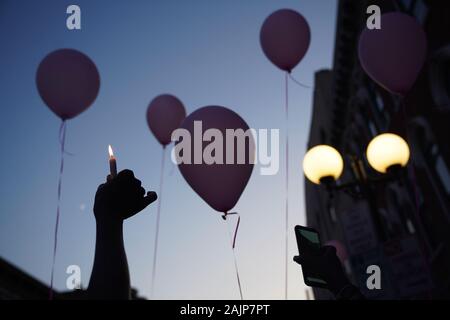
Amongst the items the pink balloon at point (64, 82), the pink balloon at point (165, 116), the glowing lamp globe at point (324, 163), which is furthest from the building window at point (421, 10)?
the pink balloon at point (64, 82)

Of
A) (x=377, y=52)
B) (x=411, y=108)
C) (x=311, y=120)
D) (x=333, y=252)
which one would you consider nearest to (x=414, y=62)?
(x=377, y=52)

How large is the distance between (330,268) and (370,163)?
431 centimetres

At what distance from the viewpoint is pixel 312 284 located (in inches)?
85.0

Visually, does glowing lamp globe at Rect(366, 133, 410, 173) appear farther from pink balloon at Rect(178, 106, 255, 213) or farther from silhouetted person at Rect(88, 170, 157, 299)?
silhouetted person at Rect(88, 170, 157, 299)

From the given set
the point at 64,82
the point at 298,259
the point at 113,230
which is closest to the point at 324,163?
the point at 64,82

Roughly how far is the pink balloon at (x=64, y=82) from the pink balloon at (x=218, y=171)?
2390mm

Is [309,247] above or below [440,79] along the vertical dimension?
below

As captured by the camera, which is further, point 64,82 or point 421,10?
point 421,10

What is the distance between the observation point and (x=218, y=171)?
417 cm

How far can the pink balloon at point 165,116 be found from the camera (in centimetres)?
732

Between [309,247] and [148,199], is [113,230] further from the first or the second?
[309,247]

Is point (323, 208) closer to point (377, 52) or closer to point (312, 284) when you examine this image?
point (377, 52)

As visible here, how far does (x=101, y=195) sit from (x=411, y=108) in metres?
11.5

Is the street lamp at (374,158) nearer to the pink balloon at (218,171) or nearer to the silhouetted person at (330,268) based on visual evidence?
the pink balloon at (218,171)
